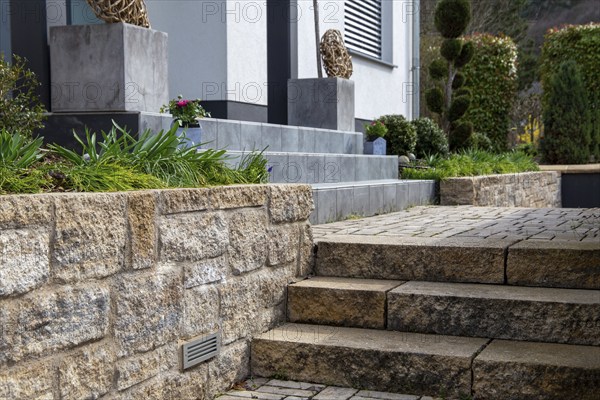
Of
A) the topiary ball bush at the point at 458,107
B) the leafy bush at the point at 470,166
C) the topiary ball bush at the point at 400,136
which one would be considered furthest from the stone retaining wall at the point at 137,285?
the topiary ball bush at the point at 458,107

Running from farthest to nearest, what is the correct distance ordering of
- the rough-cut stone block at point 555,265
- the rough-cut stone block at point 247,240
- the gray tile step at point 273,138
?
the gray tile step at point 273,138 < the rough-cut stone block at point 555,265 < the rough-cut stone block at point 247,240

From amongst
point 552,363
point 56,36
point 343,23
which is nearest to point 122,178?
point 552,363

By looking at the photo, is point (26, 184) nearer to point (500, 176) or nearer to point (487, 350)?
point (487, 350)

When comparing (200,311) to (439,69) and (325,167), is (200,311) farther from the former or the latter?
(439,69)

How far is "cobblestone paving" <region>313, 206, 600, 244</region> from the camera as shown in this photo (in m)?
4.60

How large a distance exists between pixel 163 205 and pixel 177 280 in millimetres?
323

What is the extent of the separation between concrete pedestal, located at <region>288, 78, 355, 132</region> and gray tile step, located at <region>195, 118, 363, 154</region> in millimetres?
273

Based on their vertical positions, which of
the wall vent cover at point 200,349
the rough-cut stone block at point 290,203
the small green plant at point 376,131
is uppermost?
the small green plant at point 376,131

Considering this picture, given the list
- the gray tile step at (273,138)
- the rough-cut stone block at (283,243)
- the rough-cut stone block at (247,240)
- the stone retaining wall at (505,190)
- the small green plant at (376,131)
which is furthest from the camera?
the small green plant at (376,131)

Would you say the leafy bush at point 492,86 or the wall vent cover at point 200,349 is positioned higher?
the leafy bush at point 492,86

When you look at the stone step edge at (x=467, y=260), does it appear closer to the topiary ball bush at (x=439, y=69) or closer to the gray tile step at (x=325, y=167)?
the gray tile step at (x=325, y=167)

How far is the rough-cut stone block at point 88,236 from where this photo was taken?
2502 mm

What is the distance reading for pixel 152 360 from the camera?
297 centimetres

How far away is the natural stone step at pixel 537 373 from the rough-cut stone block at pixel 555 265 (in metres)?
0.47
